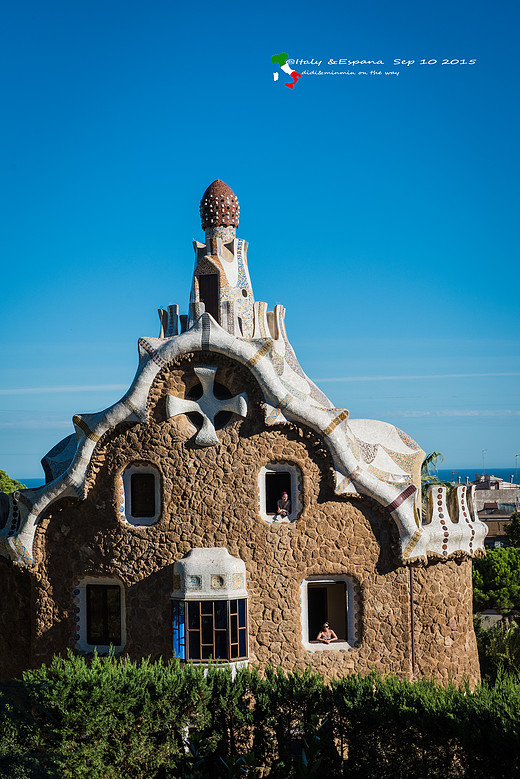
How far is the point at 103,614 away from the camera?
690 inches

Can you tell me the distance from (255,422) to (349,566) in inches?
130

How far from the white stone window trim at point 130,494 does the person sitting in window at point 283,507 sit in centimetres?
227

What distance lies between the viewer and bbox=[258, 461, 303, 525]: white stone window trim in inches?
674

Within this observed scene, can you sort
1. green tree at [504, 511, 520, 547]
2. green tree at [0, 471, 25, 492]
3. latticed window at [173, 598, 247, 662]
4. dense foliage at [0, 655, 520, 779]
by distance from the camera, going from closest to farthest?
dense foliage at [0, 655, 520, 779] < latticed window at [173, 598, 247, 662] < green tree at [0, 471, 25, 492] < green tree at [504, 511, 520, 547]

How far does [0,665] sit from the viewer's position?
61.0ft

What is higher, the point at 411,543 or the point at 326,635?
the point at 411,543

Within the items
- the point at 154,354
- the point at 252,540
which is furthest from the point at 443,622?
the point at 154,354

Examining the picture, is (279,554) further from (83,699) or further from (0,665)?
(0,665)

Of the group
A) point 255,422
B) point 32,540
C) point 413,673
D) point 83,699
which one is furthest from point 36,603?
point 413,673

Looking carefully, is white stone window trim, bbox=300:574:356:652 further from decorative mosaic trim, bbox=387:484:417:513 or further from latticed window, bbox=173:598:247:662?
decorative mosaic trim, bbox=387:484:417:513

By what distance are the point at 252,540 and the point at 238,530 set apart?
327mm

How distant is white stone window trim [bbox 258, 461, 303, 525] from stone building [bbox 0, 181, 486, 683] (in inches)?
1.2

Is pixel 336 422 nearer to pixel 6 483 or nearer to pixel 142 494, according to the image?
pixel 142 494

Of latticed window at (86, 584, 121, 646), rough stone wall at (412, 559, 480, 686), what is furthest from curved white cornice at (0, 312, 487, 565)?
latticed window at (86, 584, 121, 646)
